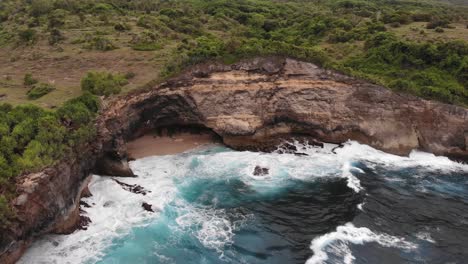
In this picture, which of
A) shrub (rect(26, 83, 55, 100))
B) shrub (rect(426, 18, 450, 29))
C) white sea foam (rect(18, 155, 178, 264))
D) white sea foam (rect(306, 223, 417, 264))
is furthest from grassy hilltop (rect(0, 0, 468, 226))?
white sea foam (rect(306, 223, 417, 264))

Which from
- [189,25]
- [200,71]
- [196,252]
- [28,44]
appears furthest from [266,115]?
[28,44]

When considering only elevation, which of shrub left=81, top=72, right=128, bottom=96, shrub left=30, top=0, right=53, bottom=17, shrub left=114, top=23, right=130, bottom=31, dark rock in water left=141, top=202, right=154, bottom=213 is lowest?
dark rock in water left=141, top=202, right=154, bottom=213

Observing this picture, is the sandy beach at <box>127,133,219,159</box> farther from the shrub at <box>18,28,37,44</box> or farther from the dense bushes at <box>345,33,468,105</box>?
the shrub at <box>18,28,37,44</box>

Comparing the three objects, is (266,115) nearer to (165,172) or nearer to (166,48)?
(165,172)

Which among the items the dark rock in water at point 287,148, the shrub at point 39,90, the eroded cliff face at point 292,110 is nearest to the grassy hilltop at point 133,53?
the shrub at point 39,90

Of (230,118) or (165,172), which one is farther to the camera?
(230,118)

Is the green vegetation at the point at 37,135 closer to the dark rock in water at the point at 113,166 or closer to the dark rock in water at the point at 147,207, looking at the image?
the dark rock in water at the point at 113,166
